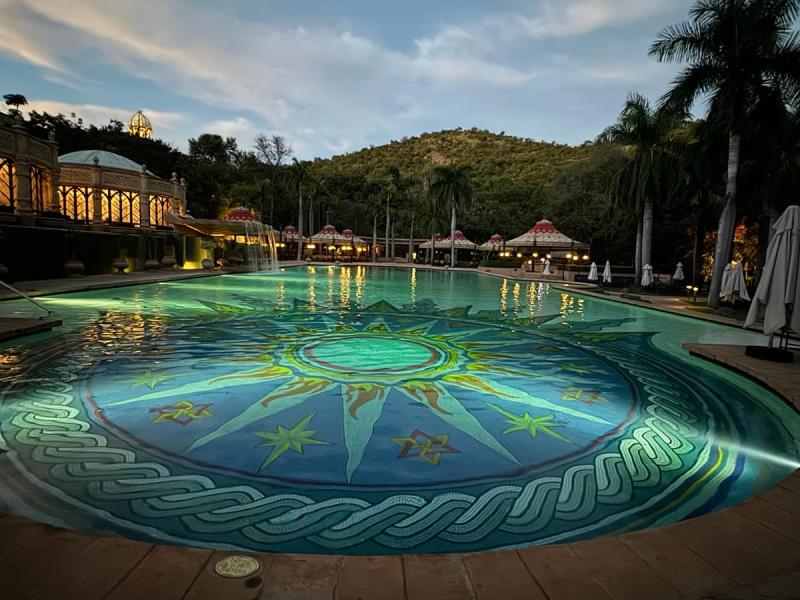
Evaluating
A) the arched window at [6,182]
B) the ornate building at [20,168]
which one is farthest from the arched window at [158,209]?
the arched window at [6,182]

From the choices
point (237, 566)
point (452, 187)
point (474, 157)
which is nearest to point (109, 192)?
point (452, 187)

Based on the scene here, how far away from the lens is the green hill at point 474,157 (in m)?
81.6

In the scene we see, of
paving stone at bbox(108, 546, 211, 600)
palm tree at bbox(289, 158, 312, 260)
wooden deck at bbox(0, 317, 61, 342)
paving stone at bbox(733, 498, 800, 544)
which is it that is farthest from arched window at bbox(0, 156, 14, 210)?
paving stone at bbox(733, 498, 800, 544)

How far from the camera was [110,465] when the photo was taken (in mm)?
3904

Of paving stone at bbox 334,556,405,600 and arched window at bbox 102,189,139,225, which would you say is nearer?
paving stone at bbox 334,556,405,600

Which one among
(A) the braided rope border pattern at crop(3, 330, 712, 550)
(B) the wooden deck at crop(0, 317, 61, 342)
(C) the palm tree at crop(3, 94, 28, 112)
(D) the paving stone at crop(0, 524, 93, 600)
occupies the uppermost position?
(C) the palm tree at crop(3, 94, 28, 112)

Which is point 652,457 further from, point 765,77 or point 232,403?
point 765,77

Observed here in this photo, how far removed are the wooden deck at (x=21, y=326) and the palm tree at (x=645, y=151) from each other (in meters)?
25.5

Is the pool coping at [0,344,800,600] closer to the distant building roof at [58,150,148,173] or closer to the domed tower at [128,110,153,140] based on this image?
the distant building roof at [58,150,148,173]

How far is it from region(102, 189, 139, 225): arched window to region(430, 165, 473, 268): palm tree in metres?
28.6

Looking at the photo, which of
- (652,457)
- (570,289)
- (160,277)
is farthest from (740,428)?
(160,277)

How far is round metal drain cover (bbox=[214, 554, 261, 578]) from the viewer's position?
212cm

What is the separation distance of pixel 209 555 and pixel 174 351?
6.78 m

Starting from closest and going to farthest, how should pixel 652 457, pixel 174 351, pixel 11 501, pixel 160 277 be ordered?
1. pixel 11 501
2. pixel 652 457
3. pixel 174 351
4. pixel 160 277
